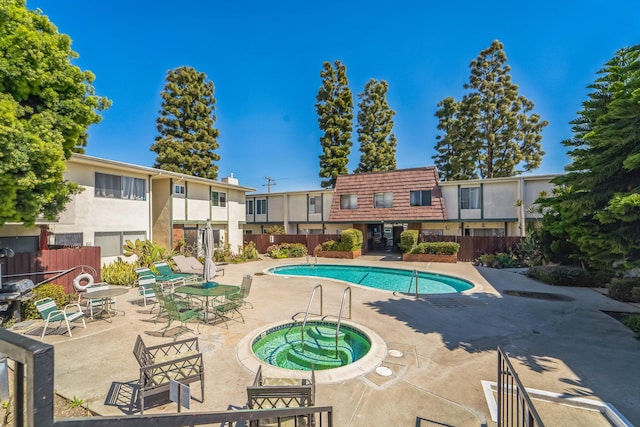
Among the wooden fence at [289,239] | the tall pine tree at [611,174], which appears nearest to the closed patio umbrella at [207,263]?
the tall pine tree at [611,174]

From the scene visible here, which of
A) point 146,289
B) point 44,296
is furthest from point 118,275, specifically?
point 44,296

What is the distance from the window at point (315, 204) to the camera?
28.3m

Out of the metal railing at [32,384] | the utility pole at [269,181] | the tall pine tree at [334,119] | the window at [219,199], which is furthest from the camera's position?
the utility pole at [269,181]

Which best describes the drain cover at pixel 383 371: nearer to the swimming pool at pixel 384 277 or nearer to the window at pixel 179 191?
the swimming pool at pixel 384 277

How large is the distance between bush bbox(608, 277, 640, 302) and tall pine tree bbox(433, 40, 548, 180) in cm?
2181

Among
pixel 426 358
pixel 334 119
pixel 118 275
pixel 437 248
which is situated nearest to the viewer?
pixel 426 358

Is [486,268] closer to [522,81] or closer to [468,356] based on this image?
[468,356]

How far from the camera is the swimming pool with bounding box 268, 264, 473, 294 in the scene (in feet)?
46.0

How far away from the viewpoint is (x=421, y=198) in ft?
77.2

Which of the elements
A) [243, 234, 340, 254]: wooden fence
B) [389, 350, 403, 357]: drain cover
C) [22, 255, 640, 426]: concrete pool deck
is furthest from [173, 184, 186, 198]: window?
[389, 350, 403, 357]: drain cover

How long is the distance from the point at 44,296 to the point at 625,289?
18.8 m

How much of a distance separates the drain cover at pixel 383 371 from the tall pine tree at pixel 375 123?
3058 cm

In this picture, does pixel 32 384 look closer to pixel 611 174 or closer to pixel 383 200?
pixel 611 174

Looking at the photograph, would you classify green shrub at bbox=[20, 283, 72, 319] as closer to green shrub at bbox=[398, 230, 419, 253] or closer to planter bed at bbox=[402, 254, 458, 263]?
planter bed at bbox=[402, 254, 458, 263]
